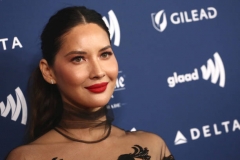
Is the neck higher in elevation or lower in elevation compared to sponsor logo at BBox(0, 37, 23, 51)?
lower

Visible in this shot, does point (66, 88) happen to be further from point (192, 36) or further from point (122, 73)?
point (192, 36)

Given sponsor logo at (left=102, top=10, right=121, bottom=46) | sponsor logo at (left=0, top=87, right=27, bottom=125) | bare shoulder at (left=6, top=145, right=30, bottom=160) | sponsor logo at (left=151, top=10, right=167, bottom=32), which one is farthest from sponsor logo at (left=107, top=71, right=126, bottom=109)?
bare shoulder at (left=6, top=145, right=30, bottom=160)

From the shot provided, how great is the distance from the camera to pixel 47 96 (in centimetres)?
167

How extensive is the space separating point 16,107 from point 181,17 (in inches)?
30.5

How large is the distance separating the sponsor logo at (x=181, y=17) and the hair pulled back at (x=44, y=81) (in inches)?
18.1

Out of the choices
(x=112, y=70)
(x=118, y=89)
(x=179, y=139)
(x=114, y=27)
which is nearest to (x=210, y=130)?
(x=179, y=139)

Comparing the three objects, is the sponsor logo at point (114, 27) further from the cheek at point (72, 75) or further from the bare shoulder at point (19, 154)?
the bare shoulder at point (19, 154)

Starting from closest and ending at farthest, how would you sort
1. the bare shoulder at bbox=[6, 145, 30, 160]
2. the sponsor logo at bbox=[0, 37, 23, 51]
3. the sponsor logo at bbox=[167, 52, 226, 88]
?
the bare shoulder at bbox=[6, 145, 30, 160], the sponsor logo at bbox=[0, 37, 23, 51], the sponsor logo at bbox=[167, 52, 226, 88]

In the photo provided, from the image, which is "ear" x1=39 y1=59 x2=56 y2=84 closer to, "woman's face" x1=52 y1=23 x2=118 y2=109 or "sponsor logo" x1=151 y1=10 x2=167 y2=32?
"woman's face" x1=52 y1=23 x2=118 y2=109

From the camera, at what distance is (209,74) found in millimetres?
2125

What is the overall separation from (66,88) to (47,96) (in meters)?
0.16

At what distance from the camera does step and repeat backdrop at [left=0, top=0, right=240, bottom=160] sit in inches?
72.1

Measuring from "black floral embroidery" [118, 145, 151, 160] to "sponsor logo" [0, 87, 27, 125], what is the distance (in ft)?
1.52

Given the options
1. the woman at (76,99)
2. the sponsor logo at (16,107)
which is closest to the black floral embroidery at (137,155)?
the woman at (76,99)
